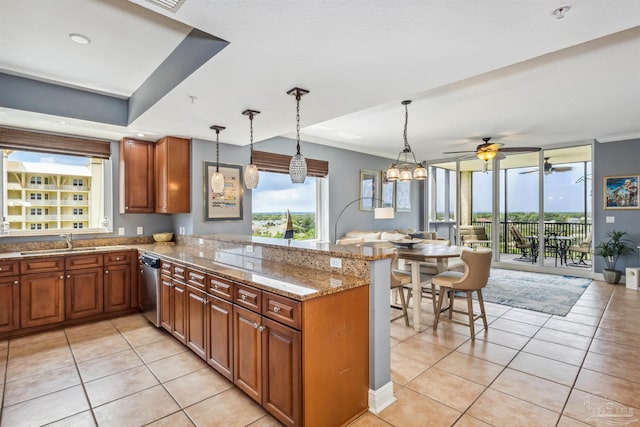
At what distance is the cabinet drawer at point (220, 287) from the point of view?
2372 millimetres

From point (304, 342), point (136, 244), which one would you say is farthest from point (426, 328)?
point (136, 244)

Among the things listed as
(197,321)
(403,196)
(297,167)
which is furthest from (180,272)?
(403,196)

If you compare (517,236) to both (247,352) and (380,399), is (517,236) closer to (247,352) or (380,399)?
(380,399)

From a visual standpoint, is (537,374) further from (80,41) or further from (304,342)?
(80,41)

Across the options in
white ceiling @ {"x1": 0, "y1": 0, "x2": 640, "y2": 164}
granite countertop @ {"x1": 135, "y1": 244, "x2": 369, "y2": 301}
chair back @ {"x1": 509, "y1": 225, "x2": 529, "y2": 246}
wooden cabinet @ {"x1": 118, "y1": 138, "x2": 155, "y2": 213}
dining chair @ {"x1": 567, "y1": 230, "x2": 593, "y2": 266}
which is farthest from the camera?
chair back @ {"x1": 509, "y1": 225, "x2": 529, "y2": 246}

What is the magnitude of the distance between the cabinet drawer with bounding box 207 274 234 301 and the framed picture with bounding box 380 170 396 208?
521 centimetres

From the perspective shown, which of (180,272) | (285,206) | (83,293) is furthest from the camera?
(285,206)

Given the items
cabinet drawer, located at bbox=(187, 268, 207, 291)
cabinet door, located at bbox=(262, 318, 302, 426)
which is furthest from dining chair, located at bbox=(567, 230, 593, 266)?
cabinet drawer, located at bbox=(187, 268, 207, 291)

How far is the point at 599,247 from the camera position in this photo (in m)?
5.88

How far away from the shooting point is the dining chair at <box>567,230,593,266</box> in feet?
20.6

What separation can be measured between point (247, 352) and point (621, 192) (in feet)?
23.3

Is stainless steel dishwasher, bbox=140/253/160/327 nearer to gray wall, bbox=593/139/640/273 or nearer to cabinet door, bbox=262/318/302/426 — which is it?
cabinet door, bbox=262/318/302/426

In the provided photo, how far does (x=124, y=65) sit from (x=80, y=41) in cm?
43

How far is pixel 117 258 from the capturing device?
4.07m
